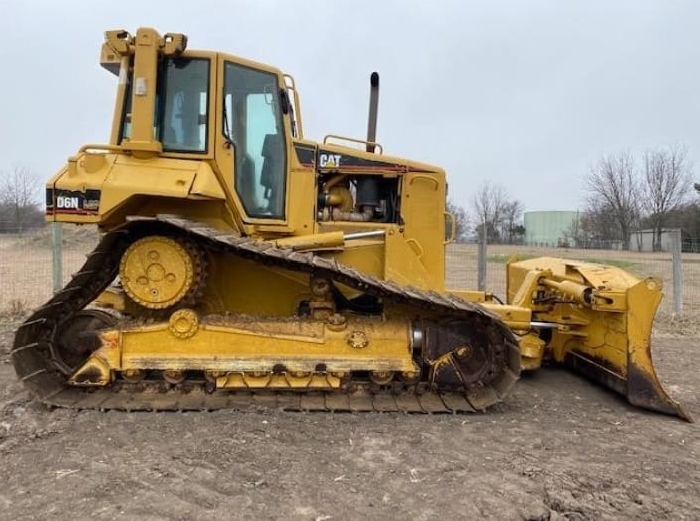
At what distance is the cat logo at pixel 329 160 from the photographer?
523 cm

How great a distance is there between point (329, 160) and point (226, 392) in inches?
88.8

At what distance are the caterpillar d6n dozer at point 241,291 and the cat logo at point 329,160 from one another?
0.01 m

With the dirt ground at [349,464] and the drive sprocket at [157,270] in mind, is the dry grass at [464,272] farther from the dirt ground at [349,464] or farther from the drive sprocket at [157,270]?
the drive sprocket at [157,270]

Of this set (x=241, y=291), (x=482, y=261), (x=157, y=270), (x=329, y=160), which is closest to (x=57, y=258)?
(x=241, y=291)

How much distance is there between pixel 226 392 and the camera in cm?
468

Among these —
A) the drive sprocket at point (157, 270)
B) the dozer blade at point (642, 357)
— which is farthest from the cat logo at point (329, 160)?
the dozer blade at point (642, 357)

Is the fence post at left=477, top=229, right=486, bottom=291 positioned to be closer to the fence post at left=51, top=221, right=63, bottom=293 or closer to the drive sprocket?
the drive sprocket

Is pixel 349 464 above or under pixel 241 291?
under

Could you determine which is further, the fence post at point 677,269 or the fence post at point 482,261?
the fence post at point 677,269

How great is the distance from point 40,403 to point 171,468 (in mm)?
1777

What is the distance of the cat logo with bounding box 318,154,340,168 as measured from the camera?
523cm

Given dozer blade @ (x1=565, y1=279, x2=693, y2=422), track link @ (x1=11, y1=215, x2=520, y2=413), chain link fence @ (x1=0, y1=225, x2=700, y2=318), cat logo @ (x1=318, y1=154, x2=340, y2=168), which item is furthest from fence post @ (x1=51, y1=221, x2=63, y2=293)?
dozer blade @ (x1=565, y1=279, x2=693, y2=422)

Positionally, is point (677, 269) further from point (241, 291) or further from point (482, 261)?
point (241, 291)

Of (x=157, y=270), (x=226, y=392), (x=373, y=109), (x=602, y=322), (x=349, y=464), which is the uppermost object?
(x=373, y=109)
